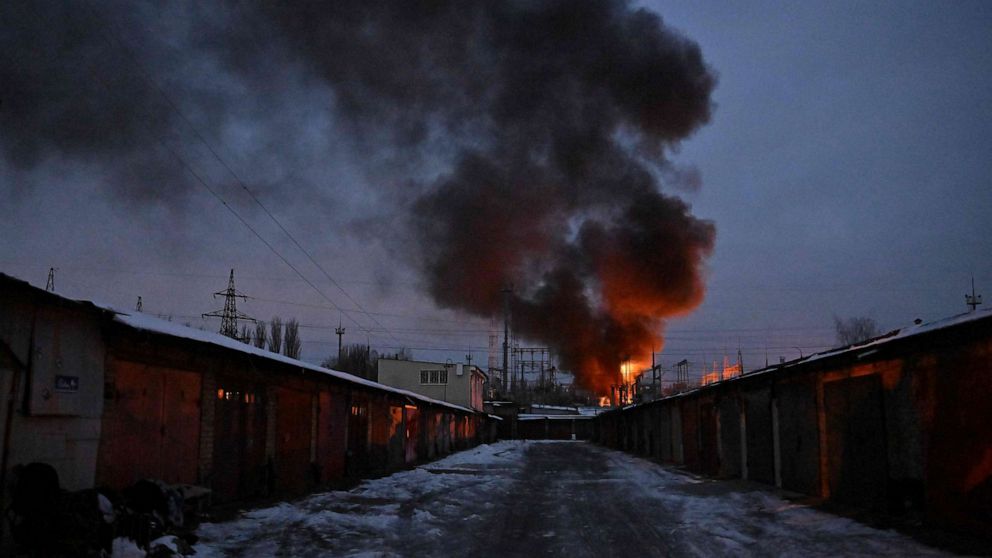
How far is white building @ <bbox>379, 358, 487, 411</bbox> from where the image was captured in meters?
68.7

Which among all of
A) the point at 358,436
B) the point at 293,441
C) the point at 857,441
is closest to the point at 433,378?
the point at 358,436

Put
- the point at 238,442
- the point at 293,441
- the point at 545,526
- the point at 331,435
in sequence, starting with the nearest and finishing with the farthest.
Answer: the point at 545,526 → the point at 238,442 → the point at 293,441 → the point at 331,435

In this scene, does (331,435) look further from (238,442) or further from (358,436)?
(238,442)

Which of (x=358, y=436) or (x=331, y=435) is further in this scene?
(x=358, y=436)

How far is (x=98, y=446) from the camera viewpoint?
1007 cm

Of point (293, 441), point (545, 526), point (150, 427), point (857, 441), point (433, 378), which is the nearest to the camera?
point (150, 427)

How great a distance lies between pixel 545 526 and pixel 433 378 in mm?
58121

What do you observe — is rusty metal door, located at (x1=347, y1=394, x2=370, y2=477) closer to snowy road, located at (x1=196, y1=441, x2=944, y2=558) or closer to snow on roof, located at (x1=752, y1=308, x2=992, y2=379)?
snowy road, located at (x1=196, y1=441, x2=944, y2=558)

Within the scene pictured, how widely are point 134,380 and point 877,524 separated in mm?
11745

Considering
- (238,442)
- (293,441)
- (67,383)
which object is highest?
(67,383)

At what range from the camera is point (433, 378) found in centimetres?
6981

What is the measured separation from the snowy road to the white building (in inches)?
1952

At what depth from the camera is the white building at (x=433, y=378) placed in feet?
225

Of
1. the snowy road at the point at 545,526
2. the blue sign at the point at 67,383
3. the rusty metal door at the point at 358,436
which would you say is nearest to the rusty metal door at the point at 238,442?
the snowy road at the point at 545,526
